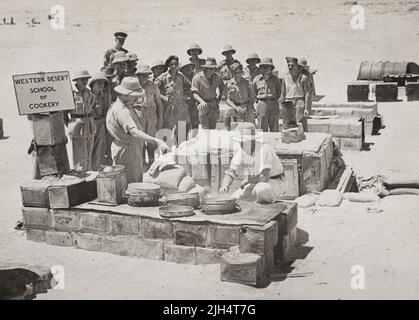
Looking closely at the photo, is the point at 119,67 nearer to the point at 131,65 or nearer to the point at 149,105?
the point at 131,65

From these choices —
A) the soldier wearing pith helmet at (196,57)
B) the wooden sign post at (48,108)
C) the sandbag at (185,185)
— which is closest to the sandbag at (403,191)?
the sandbag at (185,185)

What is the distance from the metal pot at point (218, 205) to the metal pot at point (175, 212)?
19 centimetres

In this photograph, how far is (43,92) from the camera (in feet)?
24.2

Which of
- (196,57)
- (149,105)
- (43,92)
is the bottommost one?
(149,105)

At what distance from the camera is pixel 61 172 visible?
7.67m

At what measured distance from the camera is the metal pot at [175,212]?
6.57 m

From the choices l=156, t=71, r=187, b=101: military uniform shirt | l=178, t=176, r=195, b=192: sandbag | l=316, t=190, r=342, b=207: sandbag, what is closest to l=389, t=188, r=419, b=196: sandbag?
l=316, t=190, r=342, b=207: sandbag

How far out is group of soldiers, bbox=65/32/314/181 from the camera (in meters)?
7.57

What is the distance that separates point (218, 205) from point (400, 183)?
4.42m

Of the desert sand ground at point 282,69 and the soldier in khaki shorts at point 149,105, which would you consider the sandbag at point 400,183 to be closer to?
the desert sand ground at point 282,69

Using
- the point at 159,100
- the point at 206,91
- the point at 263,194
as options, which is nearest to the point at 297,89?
the point at 206,91

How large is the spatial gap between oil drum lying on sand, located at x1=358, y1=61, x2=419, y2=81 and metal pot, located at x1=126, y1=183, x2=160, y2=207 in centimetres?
1857
